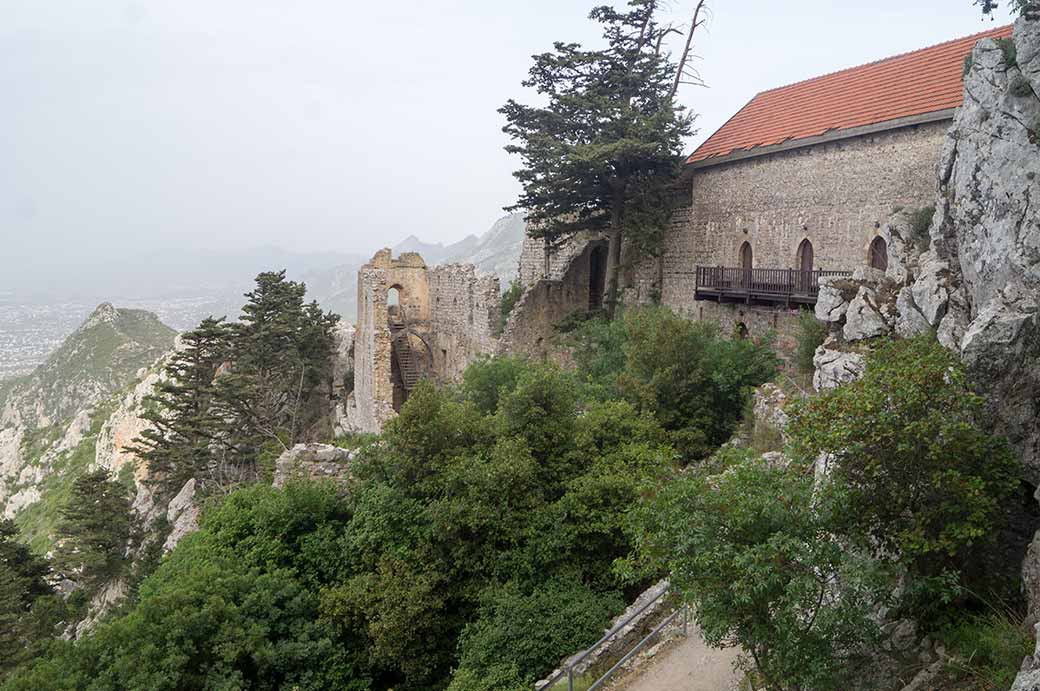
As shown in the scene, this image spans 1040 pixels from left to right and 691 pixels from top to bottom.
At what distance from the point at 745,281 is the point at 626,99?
736 cm

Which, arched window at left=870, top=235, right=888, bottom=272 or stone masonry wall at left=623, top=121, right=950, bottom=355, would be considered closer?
stone masonry wall at left=623, top=121, right=950, bottom=355

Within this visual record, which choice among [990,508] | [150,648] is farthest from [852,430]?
[150,648]

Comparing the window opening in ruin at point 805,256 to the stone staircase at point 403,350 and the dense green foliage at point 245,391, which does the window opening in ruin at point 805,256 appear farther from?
the dense green foliage at point 245,391

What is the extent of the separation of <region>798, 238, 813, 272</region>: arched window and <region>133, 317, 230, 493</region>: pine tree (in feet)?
63.6

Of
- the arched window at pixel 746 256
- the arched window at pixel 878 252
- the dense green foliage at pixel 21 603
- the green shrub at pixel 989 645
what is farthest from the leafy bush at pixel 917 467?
the dense green foliage at pixel 21 603

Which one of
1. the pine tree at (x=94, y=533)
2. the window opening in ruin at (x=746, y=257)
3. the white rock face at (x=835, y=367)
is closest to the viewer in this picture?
the white rock face at (x=835, y=367)

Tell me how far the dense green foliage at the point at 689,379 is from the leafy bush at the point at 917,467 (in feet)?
23.5

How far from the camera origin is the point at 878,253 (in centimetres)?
1694

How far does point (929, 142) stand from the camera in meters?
15.5

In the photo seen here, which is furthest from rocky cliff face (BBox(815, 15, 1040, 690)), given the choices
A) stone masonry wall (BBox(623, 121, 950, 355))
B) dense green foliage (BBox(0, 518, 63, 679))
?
dense green foliage (BBox(0, 518, 63, 679))

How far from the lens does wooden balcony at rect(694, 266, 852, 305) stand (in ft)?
57.0

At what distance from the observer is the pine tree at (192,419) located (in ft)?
82.3

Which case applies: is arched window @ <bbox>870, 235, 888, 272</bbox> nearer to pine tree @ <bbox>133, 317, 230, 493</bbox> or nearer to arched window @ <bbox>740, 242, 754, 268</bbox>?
arched window @ <bbox>740, 242, 754, 268</bbox>

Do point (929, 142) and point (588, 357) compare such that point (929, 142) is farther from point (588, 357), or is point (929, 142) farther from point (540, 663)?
point (540, 663)
